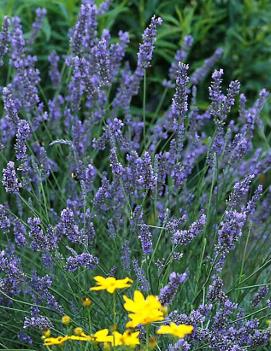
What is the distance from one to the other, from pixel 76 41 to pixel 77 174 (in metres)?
0.70

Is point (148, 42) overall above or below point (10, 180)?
above

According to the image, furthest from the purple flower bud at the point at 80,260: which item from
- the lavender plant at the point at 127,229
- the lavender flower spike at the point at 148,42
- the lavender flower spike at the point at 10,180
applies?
the lavender flower spike at the point at 148,42

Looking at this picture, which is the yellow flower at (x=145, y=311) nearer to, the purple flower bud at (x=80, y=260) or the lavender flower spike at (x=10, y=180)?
the purple flower bud at (x=80, y=260)

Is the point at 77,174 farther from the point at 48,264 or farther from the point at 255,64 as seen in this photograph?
the point at 255,64

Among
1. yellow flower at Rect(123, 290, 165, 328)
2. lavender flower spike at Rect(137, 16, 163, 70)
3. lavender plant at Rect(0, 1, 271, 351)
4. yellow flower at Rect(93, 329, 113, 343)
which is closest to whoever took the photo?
yellow flower at Rect(123, 290, 165, 328)

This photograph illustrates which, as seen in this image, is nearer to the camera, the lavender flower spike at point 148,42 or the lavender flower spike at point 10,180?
the lavender flower spike at point 10,180

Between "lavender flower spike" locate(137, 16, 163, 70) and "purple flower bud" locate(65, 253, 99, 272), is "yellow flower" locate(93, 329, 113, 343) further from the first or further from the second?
"lavender flower spike" locate(137, 16, 163, 70)

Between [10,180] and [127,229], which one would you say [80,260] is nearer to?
[10,180]

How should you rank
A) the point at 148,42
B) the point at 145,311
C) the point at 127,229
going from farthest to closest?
the point at 127,229 < the point at 148,42 < the point at 145,311

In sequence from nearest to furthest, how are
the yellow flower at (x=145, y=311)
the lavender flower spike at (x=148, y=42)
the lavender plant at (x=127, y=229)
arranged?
the yellow flower at (x=145, y=311)
the lavender plant at (x=127, y=229)
the lavender flower spike at (x=148, y=42)

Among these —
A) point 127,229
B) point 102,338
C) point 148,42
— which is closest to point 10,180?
point 102,338

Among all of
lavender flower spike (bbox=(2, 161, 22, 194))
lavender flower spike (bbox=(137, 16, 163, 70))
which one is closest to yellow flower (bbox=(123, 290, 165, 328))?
lavender flower spike (bbox=(2, 161, 22, 194))

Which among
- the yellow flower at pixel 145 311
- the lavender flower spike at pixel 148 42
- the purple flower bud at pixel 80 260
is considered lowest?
the yellow flower at pixel 145 311

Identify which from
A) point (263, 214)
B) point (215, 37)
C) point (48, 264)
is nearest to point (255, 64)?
point (215, 37)
